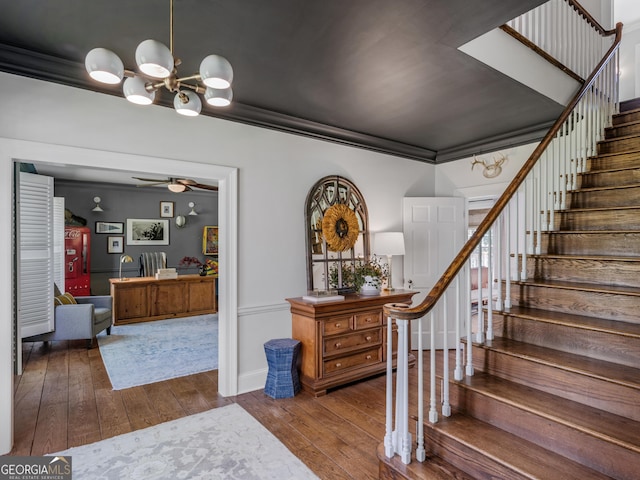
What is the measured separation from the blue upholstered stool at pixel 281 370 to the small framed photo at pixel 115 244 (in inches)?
208

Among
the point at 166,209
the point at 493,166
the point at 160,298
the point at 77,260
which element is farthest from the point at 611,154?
the point at 77,260

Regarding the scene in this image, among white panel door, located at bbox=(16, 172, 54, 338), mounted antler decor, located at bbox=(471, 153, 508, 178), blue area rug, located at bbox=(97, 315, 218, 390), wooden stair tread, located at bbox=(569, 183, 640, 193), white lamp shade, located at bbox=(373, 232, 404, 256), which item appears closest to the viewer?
wooden stair tread, located at bbox=(569, 183, 640, 193)

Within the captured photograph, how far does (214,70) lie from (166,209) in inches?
266

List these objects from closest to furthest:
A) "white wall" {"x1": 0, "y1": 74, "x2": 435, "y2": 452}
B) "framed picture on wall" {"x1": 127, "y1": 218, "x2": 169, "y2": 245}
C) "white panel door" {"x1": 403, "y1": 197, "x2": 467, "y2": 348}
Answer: "white wall" {"x1": 0, "y1": 74, "x2": 435, "y2": 452}
"white panel door" {"x1": 403, "y1": 197, "x2": 467, "y2": 348}
"framed picture on wall" {"x1": 127, "y1": 218, "x2": 169, "y2": 245}

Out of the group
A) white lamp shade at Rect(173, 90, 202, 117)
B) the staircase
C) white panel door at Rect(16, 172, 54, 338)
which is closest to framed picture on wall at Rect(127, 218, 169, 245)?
white panel door at Rect(16, 172, 54, 338)

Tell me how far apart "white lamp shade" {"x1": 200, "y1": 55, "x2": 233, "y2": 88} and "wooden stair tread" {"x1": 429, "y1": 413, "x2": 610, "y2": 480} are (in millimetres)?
2098

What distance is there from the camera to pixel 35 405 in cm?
311

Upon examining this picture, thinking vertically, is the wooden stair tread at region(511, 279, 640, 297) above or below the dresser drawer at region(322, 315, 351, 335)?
above

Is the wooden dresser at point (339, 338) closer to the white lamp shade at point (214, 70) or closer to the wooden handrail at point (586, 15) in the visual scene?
the white lamp shade at point (214, 70)

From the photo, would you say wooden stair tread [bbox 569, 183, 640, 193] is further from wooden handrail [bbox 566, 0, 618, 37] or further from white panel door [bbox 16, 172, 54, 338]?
white panel door [bbox 16, 172, 54, 338]

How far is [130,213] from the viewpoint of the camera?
732 cm

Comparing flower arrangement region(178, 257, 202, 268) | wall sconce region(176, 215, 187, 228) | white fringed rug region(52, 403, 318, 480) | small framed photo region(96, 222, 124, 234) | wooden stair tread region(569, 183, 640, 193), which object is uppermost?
wall sconce region(176, 215, 187, 228)

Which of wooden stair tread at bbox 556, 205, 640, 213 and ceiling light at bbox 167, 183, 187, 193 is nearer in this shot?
wooden stair tread at bbox 556, 205, 640, 213

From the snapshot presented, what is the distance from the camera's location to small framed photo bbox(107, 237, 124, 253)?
7.11m
